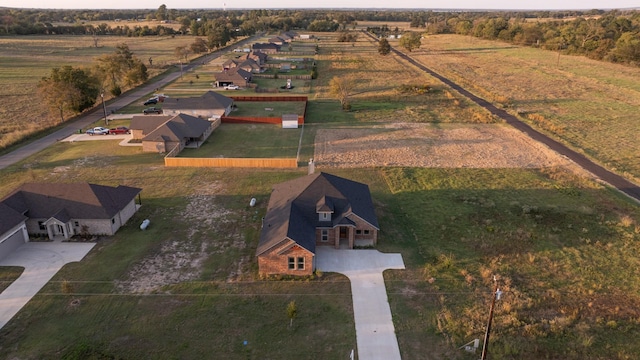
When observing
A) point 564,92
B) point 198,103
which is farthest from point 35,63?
point 564,92

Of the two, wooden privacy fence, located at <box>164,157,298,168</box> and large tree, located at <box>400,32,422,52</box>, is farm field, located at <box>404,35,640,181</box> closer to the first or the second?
large tree, located at <box>400,32,422,52</box>

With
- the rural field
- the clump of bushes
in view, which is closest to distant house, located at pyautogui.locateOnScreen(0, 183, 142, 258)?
the rural field

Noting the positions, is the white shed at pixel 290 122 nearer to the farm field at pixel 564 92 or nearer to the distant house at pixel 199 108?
the distant house at pixel 199 108

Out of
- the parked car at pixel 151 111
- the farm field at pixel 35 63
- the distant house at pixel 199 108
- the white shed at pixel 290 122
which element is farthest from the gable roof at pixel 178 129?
the farm field at pixel 35 63

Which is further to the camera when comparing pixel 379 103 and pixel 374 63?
pixel 374 63

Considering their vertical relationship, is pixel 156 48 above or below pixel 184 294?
above

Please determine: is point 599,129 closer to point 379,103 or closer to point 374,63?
point 379,103

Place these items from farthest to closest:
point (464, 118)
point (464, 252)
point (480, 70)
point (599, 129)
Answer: point (480, 70) → point (464, 118) → point (599, 129) → point (464, 252)

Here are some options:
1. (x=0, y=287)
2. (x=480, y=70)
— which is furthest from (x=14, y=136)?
(x=480, y=70)
